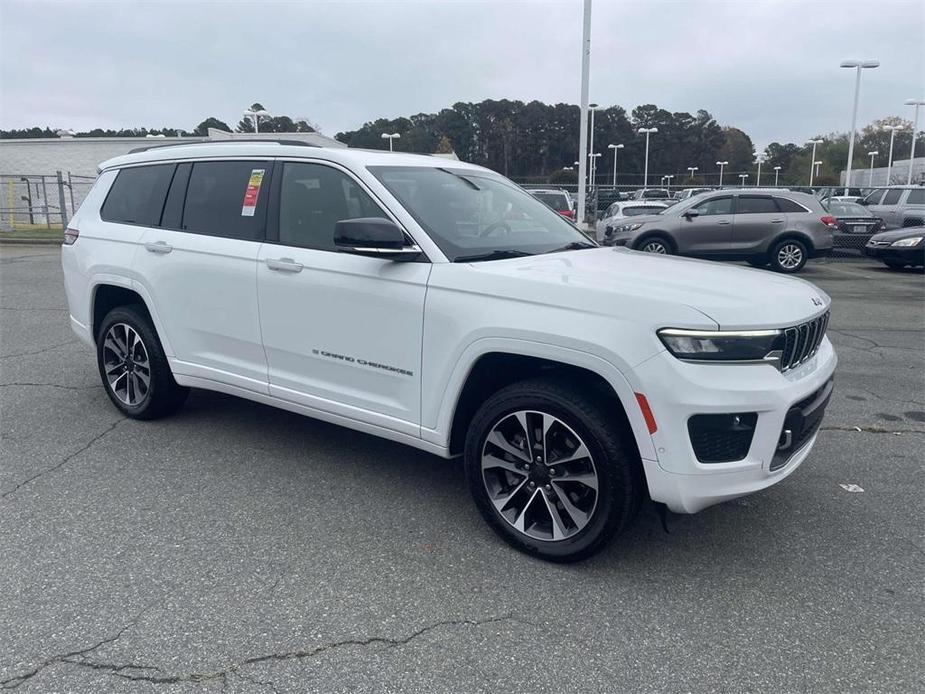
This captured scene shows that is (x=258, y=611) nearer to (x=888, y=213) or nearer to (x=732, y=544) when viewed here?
(x=732, y=544)

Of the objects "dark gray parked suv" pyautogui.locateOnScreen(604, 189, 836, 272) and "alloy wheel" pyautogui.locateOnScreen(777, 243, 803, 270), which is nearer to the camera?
"dark gray parked suv" pyautogui.locateOnScreen(604, 189, 836, 272)

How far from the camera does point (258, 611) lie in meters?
3.06

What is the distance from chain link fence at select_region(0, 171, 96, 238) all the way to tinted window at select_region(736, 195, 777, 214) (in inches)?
770

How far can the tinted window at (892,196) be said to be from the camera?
70.0ft

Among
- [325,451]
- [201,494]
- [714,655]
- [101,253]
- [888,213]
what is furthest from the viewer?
[888,213]

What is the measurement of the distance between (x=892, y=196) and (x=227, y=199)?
72.9ft

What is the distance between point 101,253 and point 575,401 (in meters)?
3.82

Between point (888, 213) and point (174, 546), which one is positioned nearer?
point (174, 546)

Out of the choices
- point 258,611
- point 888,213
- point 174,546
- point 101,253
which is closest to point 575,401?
point 258,611

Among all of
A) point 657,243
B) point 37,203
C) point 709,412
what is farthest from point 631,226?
point 37,203

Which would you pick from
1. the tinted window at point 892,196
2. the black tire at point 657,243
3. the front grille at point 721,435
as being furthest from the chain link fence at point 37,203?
the tinted window at point 892,196

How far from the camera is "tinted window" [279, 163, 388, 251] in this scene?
4102mm

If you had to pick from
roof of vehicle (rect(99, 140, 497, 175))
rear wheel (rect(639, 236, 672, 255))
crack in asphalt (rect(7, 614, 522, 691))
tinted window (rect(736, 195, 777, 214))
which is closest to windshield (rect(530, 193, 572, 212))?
rear wheel (rect(639, 236, 672, 255))

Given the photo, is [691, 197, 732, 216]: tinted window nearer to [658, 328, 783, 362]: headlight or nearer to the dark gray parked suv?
the dark gray parked suv
